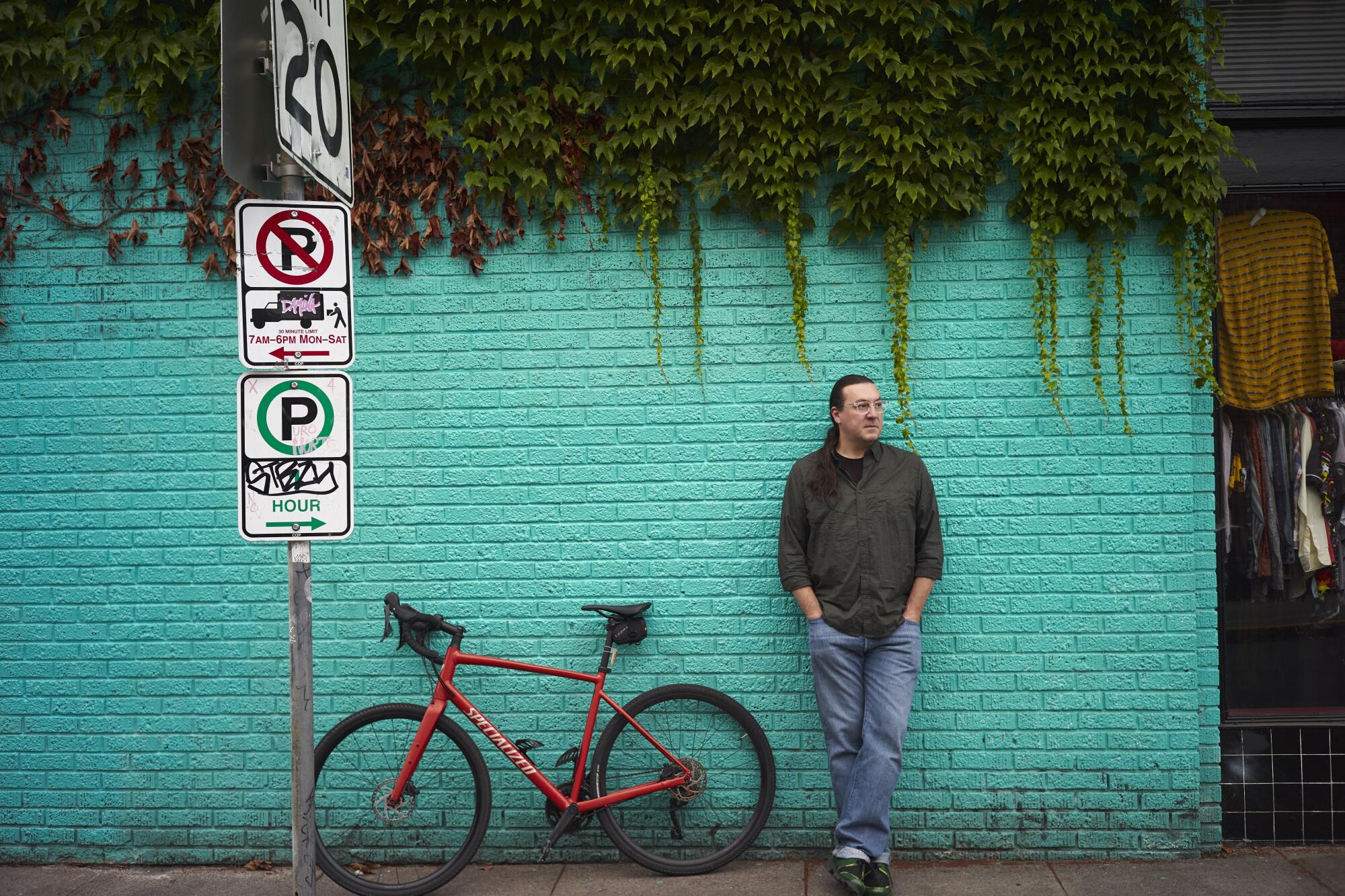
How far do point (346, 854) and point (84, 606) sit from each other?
6.08 feet

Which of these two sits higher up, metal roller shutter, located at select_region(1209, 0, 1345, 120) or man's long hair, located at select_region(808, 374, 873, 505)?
metal roller shutter, located at select_region(1209, 0, 1345, 120)

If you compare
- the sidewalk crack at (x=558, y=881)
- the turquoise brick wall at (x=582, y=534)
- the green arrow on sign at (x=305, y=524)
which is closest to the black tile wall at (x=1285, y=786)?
the turquoise brick wall at (x=582, y=534)

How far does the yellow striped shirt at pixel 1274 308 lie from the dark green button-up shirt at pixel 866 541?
1870 mm

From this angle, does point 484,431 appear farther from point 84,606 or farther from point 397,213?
point 84,606

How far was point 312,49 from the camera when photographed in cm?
337

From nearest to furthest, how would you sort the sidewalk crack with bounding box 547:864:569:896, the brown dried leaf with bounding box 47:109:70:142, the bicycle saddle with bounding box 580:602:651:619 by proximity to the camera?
the sidewalk crack with bounding box 547:864:569:896, the bicycle saddle with bounding box 580:602:651:619, the brown dried leaf with bounding box 47:109:70:142

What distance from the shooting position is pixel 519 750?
4.92 metres

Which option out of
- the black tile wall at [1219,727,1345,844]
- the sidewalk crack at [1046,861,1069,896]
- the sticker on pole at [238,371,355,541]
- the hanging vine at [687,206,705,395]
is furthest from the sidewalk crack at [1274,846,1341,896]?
the sticker on pole at [238,371,355,541]

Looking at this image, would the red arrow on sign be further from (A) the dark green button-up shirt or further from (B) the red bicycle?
(A) the dark green button-up shirt

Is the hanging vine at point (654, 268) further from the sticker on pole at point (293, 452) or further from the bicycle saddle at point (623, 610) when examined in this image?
the sticker on pole at point (293, 452)

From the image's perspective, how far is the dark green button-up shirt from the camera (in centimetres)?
474

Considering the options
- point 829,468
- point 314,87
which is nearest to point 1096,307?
point 829,468

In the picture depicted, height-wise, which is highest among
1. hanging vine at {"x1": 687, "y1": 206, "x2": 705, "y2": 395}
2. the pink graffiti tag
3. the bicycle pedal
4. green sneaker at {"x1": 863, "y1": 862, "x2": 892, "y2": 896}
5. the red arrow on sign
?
hanging vine at {"x1": 687, "y1": 206, "x2": 705, "y2": 395}

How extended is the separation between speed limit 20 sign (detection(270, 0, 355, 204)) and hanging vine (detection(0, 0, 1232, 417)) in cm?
153
